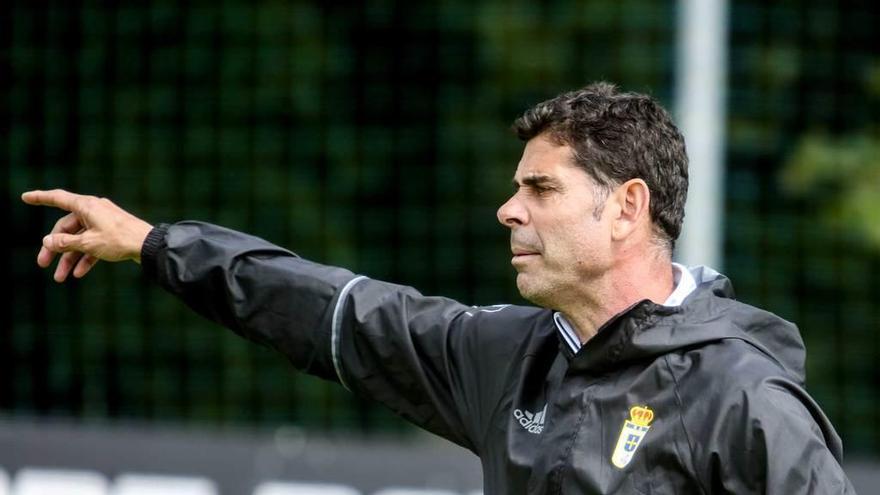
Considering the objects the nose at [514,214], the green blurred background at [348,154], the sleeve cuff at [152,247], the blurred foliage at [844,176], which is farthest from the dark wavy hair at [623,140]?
the blurred foliage at [844,176]

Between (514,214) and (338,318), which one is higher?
(514,214)

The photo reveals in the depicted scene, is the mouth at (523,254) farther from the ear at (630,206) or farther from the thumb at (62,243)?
the thumb at (62,243)

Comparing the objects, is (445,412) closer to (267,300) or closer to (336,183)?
(267,300)

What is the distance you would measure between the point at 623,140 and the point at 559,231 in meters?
0.21

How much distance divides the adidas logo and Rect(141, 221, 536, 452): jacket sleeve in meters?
0.21

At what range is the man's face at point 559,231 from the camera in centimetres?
299

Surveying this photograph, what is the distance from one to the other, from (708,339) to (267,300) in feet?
3.11

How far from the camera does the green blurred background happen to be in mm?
6711

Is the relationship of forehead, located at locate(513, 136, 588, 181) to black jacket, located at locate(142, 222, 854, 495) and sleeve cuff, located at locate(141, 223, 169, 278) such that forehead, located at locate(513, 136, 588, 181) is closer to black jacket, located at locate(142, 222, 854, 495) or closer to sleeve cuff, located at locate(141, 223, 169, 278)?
black jacket, located at locate(142, 222, 854, 495)

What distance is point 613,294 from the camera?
9.95ft

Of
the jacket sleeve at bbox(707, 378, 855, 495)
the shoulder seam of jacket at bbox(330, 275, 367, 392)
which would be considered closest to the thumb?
the shoulder seam of jacket at bbox(330, 275, 367, 392)

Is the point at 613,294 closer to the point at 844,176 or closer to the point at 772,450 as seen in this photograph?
the point at 772,450

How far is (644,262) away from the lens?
3.04 m

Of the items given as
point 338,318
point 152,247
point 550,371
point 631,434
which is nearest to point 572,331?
point 550,371
